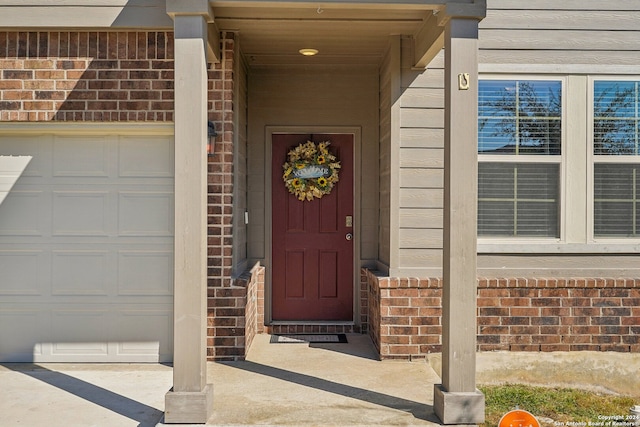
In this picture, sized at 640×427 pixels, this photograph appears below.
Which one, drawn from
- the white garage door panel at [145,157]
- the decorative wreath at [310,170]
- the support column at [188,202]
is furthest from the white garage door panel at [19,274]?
the decorative wreath at [310,170]

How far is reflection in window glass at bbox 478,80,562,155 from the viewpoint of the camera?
5.40 metres

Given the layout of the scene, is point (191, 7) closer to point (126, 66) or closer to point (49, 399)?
point (126, 66)

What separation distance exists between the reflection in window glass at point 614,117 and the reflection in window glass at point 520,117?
36 cm

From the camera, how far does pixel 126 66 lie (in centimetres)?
500

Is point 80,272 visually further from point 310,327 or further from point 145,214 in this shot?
point 310,327

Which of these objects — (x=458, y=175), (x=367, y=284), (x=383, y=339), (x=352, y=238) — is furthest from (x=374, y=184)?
(x=458, y=175)

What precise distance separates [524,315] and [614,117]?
1996 mm

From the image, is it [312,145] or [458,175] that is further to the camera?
[312,145]

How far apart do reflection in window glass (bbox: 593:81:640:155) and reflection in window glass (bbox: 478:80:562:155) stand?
358mm

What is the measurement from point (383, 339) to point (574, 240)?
6.48 feet

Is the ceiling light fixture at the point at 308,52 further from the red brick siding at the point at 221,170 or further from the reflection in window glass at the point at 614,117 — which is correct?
the reflection in window glass at the point at 614,117

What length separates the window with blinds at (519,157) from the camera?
5.40 metres

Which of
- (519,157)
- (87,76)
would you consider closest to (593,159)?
(519,157)

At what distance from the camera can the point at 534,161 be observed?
5.42m
